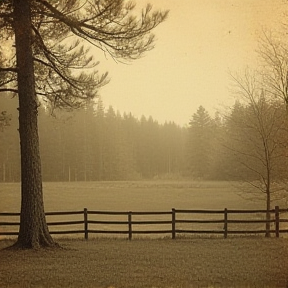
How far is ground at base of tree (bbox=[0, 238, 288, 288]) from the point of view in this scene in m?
9.94

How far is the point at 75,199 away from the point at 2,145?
26.1 m

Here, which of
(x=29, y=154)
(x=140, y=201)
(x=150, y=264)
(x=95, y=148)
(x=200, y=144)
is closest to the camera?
(x=150, y=264)

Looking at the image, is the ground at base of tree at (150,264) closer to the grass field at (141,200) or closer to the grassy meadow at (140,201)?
the grassy meadow at (140,201)

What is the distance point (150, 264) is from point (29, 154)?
207 inches

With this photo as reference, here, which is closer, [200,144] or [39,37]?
[39,37]

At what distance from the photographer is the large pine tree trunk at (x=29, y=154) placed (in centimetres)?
1404

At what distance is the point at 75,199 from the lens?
136 feet

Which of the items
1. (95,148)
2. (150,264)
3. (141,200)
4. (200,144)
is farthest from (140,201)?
(95,148)

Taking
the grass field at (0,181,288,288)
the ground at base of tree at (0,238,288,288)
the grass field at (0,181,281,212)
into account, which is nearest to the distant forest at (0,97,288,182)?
the grass field at (0,181,281,212)

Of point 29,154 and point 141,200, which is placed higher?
point 29,154

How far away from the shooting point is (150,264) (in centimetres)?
1209

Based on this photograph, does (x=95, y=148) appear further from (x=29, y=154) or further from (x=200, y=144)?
(x=29, y=154)

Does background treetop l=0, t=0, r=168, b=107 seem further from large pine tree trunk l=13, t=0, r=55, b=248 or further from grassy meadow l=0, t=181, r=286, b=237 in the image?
grassy meadow l=0, t=181, r=286, b=237

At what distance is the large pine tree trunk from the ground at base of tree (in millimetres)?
710
